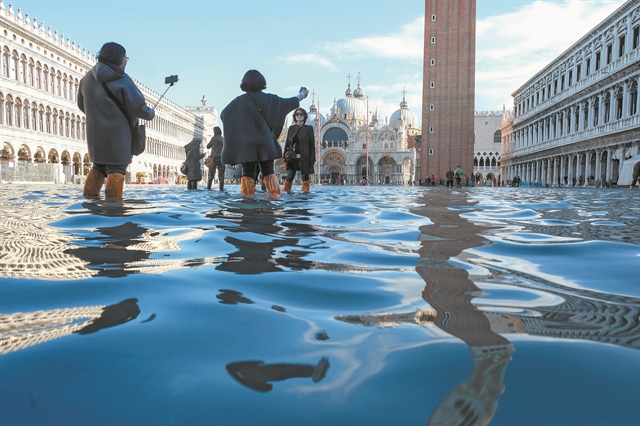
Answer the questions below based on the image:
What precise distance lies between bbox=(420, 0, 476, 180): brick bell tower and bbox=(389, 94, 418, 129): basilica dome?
1967 inches

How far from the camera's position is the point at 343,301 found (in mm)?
1539

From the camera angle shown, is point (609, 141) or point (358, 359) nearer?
point (358, 359)

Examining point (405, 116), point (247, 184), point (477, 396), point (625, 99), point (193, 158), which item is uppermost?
point (405, 116)

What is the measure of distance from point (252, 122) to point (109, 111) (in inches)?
69.8

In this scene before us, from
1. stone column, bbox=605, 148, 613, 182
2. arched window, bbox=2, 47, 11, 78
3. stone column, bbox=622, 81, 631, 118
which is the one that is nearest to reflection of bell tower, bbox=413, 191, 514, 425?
stone column, bbox=622, 81, 631, 118

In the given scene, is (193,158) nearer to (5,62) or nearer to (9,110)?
(9,110)

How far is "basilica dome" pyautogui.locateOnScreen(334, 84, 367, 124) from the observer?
93438mm

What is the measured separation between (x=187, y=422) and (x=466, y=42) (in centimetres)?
4962

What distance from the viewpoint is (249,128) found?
6949 millimetres

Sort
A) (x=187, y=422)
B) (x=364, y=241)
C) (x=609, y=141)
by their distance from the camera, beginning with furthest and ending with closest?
(x=609, y=141) < (x=364, y=241) < (x=187, y=422)

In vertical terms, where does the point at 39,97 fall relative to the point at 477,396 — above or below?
above

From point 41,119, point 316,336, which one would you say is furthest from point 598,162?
point 41,119

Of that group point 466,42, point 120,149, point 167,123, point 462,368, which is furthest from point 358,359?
point 167,123

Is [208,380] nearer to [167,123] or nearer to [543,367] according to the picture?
[543,367]
